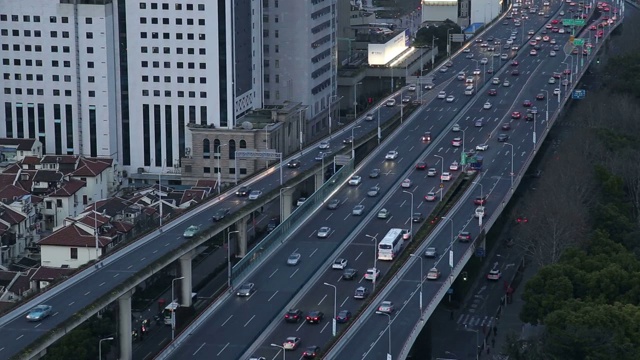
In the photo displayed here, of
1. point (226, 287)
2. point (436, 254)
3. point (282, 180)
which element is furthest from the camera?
point (282, 180)

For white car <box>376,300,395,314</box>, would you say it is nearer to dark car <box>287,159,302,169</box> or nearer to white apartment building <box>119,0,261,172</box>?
dark car <box>287,159,302,169</box>

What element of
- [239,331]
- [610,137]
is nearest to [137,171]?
[610,137]

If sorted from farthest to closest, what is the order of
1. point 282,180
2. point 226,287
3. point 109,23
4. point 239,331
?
point 109,23, point 282,180, point 226,287, point 239,331

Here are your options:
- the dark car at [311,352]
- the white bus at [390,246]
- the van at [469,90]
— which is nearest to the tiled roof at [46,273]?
the white bus at [390,246]

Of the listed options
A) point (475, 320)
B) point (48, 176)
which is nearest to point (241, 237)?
point (475, 320)

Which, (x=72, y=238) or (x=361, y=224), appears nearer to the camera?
(x=72, y=238)

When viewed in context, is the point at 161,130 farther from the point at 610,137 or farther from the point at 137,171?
the point at 610,137

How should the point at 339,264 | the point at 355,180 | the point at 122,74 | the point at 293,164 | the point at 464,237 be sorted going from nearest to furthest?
the point at 339,264
the point at 464,237
the point at 355,180
the point at 293,164
the point at 122,74

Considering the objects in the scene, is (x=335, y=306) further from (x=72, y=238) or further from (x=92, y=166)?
(x=92, y=166)
